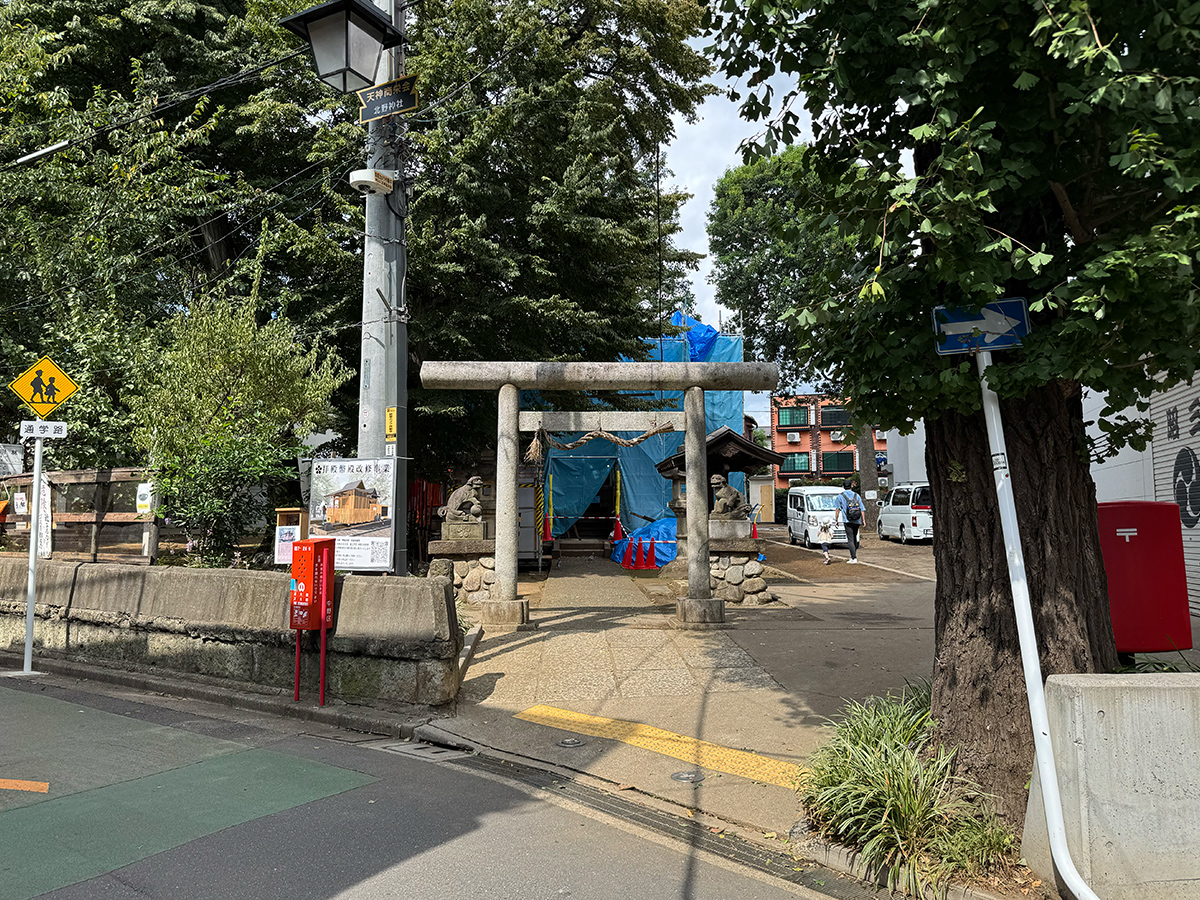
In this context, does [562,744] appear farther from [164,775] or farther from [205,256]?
[205,256]

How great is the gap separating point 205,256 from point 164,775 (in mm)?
16161

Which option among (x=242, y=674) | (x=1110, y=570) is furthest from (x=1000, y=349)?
(x=242, y=674)

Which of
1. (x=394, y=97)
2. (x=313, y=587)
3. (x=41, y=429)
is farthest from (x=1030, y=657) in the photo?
(x=41, y=429)

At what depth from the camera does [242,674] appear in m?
A: 8.05

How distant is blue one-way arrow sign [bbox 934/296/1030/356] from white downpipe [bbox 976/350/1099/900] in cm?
7

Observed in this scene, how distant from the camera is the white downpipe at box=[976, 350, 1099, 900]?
11.1 feet

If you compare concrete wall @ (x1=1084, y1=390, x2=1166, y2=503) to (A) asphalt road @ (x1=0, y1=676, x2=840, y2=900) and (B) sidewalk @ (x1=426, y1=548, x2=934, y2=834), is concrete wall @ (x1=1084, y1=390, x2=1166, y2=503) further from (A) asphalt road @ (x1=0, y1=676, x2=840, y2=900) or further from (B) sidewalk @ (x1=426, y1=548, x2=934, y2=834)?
(A) asphalt road @ (x1=0, y1=676, x2=840, y2=900)

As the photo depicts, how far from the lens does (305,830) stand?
4.39 meters

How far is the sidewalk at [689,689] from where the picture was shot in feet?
17.6

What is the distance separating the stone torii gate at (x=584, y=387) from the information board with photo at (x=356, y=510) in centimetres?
280

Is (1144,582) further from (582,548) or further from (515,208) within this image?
(582,548)

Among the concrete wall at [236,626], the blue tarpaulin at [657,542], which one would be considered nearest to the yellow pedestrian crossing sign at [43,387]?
the concrete wall at [236,626]

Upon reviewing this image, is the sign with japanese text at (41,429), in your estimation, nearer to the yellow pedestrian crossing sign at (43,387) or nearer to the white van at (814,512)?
the yellow pedestrian crossing sign at (43,387)

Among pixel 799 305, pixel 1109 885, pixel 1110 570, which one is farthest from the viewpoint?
pixel 1110 570
